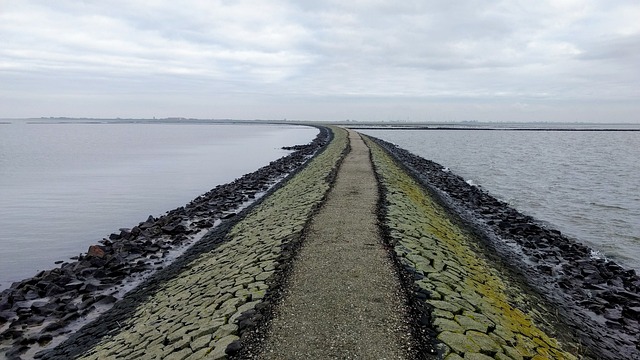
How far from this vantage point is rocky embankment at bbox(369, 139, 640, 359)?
639 cm

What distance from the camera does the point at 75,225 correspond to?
17.8 meters

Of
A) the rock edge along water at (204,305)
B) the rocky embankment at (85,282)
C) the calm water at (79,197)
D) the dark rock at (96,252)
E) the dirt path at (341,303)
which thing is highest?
the dirt path at (341,303)

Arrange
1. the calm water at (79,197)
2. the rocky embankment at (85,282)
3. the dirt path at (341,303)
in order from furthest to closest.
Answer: the calm water at (79,197), the rocky embankment at (85,282), the dirt path at (341,303)

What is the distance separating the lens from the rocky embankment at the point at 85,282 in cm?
844

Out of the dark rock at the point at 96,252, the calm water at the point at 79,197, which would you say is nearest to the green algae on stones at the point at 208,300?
the dark rock at the point at 96,252

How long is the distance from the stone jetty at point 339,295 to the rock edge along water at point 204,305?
0.13 ft

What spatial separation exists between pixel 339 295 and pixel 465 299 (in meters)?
2.29

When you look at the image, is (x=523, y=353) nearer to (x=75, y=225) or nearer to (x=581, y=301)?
(x=581, y=301)

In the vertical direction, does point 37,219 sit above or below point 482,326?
below

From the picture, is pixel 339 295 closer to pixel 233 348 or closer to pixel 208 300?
pixel 233 348

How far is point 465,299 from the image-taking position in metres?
7.41

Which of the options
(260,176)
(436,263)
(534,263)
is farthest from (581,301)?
(260,176)

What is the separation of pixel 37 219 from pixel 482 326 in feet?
62.9

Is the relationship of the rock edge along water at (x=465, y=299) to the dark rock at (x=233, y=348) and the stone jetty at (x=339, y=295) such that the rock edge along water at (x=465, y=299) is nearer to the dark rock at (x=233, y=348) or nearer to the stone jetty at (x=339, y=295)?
the stone jetty at (x=339, y=295)
